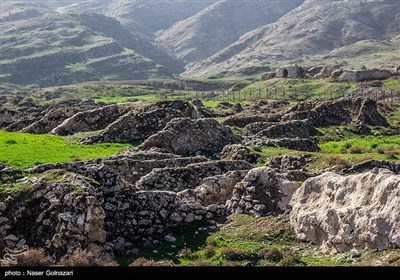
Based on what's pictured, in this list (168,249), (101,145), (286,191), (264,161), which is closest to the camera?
(168,249)

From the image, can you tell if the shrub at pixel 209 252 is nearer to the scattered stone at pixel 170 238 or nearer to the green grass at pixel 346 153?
the scattered stone at pixel 170 238

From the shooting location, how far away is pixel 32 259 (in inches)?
514

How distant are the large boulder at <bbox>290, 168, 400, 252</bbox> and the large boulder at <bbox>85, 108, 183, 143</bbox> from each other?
2446 centimetres

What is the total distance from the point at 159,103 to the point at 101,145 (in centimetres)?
1018

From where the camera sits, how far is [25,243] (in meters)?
15.4

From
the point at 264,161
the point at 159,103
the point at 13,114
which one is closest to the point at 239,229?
the point at 264,161

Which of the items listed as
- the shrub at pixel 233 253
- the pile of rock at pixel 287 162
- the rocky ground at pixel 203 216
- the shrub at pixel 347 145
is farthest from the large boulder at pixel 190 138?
the shrub at pixel 233 253

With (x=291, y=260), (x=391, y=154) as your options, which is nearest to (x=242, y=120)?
(x=391, y=154)

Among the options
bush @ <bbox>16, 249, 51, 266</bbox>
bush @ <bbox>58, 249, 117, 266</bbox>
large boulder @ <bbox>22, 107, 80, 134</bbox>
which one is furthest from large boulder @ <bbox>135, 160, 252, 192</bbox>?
large boulder @ <bbox>22, 107, 80, 134</bbox>

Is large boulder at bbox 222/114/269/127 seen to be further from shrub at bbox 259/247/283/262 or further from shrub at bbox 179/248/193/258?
shrub at bbox 259/247/283/262

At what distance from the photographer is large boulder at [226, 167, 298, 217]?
19844 millimetres
